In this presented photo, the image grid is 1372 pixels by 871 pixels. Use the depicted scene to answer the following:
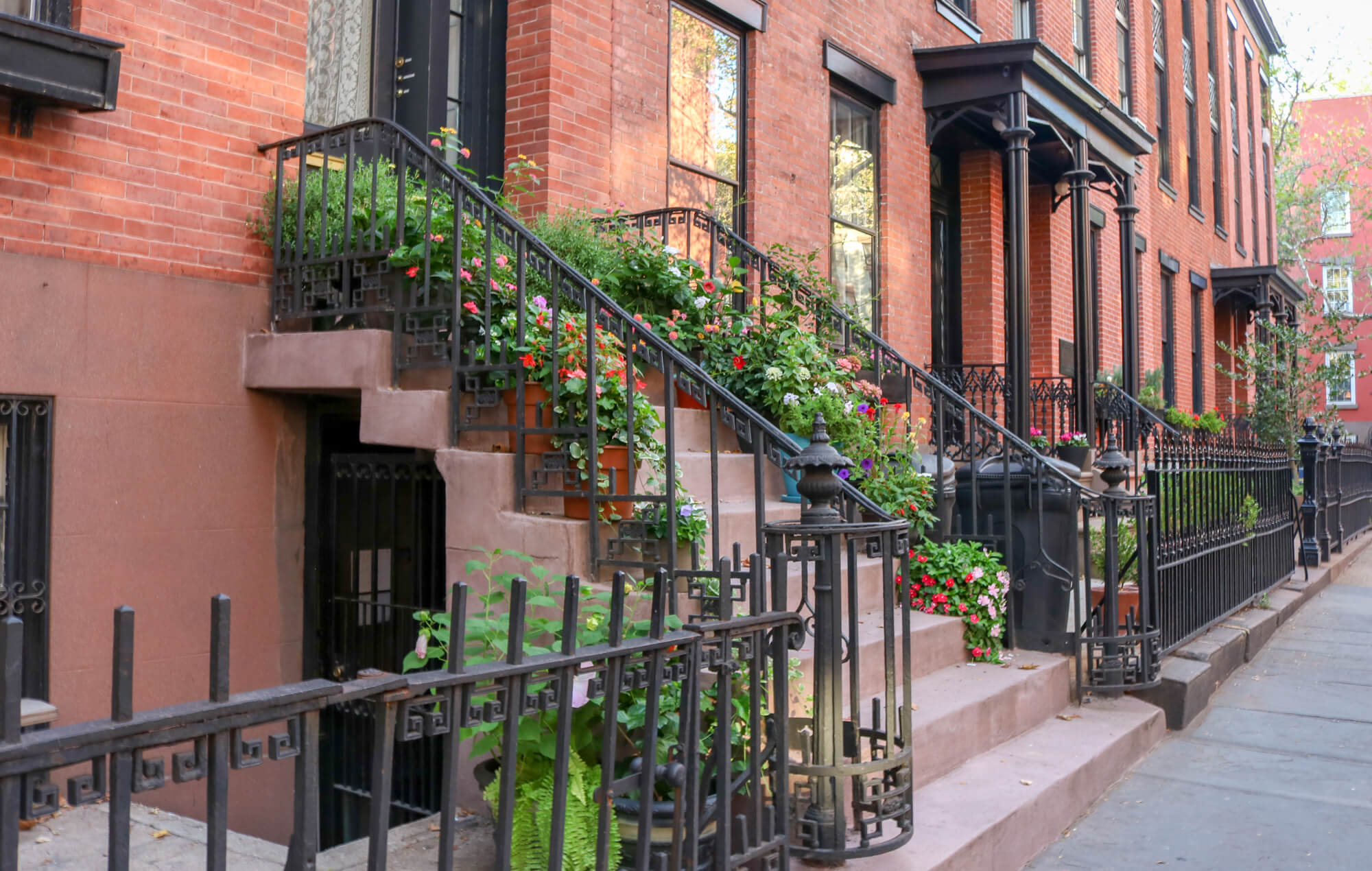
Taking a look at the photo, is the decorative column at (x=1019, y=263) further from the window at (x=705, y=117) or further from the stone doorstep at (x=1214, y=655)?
the window at (x=705, y=117)

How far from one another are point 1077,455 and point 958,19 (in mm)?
4560

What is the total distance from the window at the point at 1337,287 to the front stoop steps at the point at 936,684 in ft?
96.5

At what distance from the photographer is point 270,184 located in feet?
17.6

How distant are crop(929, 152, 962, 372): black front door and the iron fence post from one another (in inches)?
144

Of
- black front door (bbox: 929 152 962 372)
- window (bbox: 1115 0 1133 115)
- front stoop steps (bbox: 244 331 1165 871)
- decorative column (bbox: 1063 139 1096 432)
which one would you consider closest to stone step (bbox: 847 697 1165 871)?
front stoop steps (bbox: 244 331 1165 871)

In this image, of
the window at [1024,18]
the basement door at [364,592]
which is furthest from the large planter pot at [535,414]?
the window at [1024,18]

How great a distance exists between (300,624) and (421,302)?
172 cm

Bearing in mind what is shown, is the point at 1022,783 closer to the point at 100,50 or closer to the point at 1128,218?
the point at 100,50

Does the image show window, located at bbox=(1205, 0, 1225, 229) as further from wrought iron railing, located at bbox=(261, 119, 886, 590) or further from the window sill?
wrought iron railing, located at bbox=(261, 119, 886, 590)

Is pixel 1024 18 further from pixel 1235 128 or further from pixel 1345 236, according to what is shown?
pixel 1345 236

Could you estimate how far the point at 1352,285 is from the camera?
3319 cm

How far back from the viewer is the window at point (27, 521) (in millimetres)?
4387

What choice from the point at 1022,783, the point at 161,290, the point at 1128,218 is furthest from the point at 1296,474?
the point at 161,290

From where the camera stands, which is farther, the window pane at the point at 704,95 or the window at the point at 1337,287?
the window at the point at 1337,287
